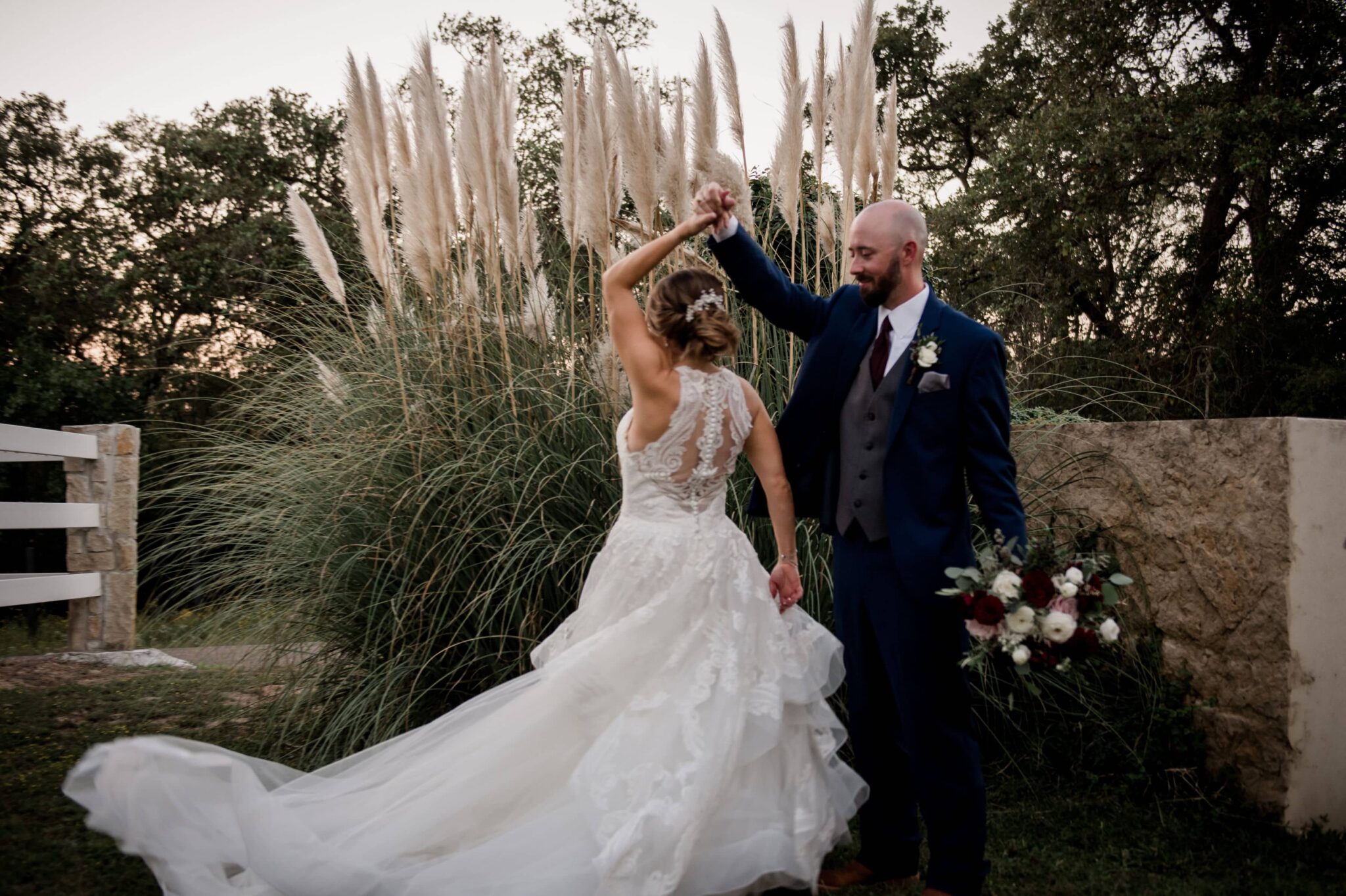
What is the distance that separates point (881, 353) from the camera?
3.04m

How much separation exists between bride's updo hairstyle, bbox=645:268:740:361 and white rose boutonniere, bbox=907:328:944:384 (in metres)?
0.56

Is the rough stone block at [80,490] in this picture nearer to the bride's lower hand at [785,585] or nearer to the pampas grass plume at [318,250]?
the pampas grass plume at [318,250]

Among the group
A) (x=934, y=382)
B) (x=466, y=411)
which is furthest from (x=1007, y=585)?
(x=466, y=411)

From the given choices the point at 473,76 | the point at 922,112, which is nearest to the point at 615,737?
the point at 473,76

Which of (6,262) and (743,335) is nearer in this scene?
(743,335)

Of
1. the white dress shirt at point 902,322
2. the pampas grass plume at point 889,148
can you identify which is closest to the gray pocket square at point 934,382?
the white dress shirt at point 902,322

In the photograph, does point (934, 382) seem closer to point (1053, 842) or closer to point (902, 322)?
point (902, 322)

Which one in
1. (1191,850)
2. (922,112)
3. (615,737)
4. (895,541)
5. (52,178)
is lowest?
(1191,850)

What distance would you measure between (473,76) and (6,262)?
11983 millimetres

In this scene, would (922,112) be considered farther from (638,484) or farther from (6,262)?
(638,484)

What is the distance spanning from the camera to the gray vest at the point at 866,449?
2.93m

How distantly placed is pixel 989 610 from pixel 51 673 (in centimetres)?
597

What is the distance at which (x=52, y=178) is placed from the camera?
1407cm

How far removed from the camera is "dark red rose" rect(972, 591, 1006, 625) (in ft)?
8.29
